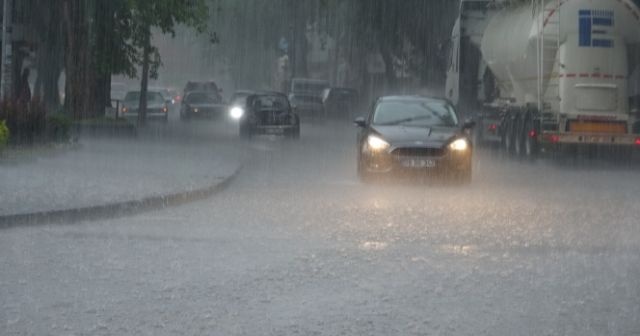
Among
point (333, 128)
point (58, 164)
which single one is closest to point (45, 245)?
point (58, 164)

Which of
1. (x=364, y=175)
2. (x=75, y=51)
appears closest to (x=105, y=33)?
(x=75, y=51)

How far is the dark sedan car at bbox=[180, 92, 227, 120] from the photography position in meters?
58.8

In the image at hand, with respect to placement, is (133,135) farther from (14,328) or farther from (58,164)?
(14,328)

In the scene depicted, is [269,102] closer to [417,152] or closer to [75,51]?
[75,51]

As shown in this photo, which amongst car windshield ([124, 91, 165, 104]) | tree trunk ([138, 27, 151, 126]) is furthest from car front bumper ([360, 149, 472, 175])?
car windshield ([124, 91, 165, 104])

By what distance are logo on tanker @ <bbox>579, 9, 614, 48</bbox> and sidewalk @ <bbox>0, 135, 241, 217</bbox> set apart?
7.66 m

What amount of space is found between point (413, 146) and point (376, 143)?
682mm

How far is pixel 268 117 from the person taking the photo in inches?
1548

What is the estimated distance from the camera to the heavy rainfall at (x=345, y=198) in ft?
29.9

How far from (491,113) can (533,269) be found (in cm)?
2250

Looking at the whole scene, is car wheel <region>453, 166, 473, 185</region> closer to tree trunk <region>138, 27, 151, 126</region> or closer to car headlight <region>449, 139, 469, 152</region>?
car headlight <region>449, 139, 469, 152</region>

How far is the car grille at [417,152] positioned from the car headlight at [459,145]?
27 cm

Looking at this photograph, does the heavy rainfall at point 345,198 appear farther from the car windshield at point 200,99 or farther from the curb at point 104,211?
the car windshield at point 200,99

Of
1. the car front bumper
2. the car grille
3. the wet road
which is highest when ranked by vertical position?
the car grille
